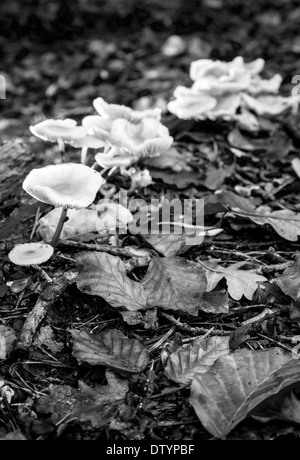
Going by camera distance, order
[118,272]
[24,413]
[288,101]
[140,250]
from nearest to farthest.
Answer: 1. [24,413]
2. [118,272]
3. [140,250]
4. [288,101]

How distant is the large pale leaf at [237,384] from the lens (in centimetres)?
158

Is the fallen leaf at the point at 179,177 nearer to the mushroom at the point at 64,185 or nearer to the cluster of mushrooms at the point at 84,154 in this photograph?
the cluster of mushrooms at the point at 84,154

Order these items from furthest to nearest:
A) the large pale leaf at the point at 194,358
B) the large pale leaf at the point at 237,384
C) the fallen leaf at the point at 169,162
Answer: the fallen leaf at the point at 169,162, the large pale leaf at the point at 194,358, the large pale leaf at the point at 237,384

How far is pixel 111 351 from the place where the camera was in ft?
6.18

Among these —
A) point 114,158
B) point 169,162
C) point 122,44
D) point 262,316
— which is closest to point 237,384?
point 262,316

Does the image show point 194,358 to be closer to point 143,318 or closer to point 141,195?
point 143,318

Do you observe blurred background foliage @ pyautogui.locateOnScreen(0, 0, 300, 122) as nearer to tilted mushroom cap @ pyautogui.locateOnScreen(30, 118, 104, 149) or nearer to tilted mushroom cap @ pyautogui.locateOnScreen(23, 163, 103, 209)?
tilted mushroom cap @ pyautogui.locateOnScreen(30, 118, 104, 149)

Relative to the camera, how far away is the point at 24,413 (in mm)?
1710

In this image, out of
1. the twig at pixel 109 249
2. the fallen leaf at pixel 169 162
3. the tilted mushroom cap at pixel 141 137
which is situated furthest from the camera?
the fallen leaf at pixel 169 162

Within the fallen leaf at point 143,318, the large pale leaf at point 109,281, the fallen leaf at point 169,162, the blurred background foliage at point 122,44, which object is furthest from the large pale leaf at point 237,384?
the blurred background foliage at point 122,44
